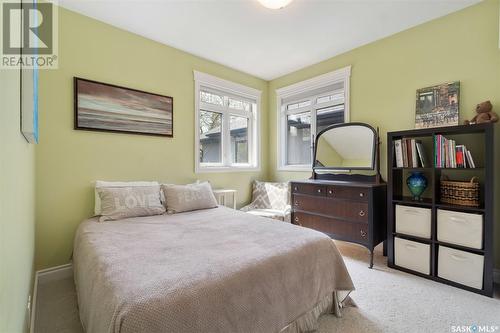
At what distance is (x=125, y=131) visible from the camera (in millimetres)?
2645

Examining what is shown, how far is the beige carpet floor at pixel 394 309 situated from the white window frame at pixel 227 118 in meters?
1.96

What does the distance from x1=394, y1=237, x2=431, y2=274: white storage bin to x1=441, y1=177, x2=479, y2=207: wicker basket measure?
0.50 meters

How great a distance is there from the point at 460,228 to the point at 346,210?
975 millimetres

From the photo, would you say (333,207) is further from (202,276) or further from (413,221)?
(202,276)

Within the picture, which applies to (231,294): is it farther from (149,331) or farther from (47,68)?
(47,68)

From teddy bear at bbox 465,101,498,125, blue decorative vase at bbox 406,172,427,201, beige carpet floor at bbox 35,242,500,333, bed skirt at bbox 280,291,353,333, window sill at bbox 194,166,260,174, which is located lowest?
beige carpet floor at bbox 35,242,500,333

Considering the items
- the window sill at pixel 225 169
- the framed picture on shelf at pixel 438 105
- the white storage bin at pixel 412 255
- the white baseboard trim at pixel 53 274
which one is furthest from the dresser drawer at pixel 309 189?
the white baseboard trim at pixel 53 274

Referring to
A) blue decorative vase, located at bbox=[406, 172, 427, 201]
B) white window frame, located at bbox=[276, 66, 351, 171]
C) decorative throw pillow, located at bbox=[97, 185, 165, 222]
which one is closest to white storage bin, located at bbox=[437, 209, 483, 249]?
blue decorative vase, located at bbox=[406, 172, 427, 201]

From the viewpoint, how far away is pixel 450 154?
217 cm

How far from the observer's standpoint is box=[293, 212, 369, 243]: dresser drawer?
2.53m

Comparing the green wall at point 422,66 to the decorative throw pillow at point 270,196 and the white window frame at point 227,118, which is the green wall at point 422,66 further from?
the decorative throw pillow at point 270,196

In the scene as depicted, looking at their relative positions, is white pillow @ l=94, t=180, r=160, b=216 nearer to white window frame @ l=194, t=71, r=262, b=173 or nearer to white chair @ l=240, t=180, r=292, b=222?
white window frame @ l=194, t=71, r=262, b=173

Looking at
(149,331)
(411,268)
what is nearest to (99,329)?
(149,331)

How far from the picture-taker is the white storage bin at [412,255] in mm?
2238
